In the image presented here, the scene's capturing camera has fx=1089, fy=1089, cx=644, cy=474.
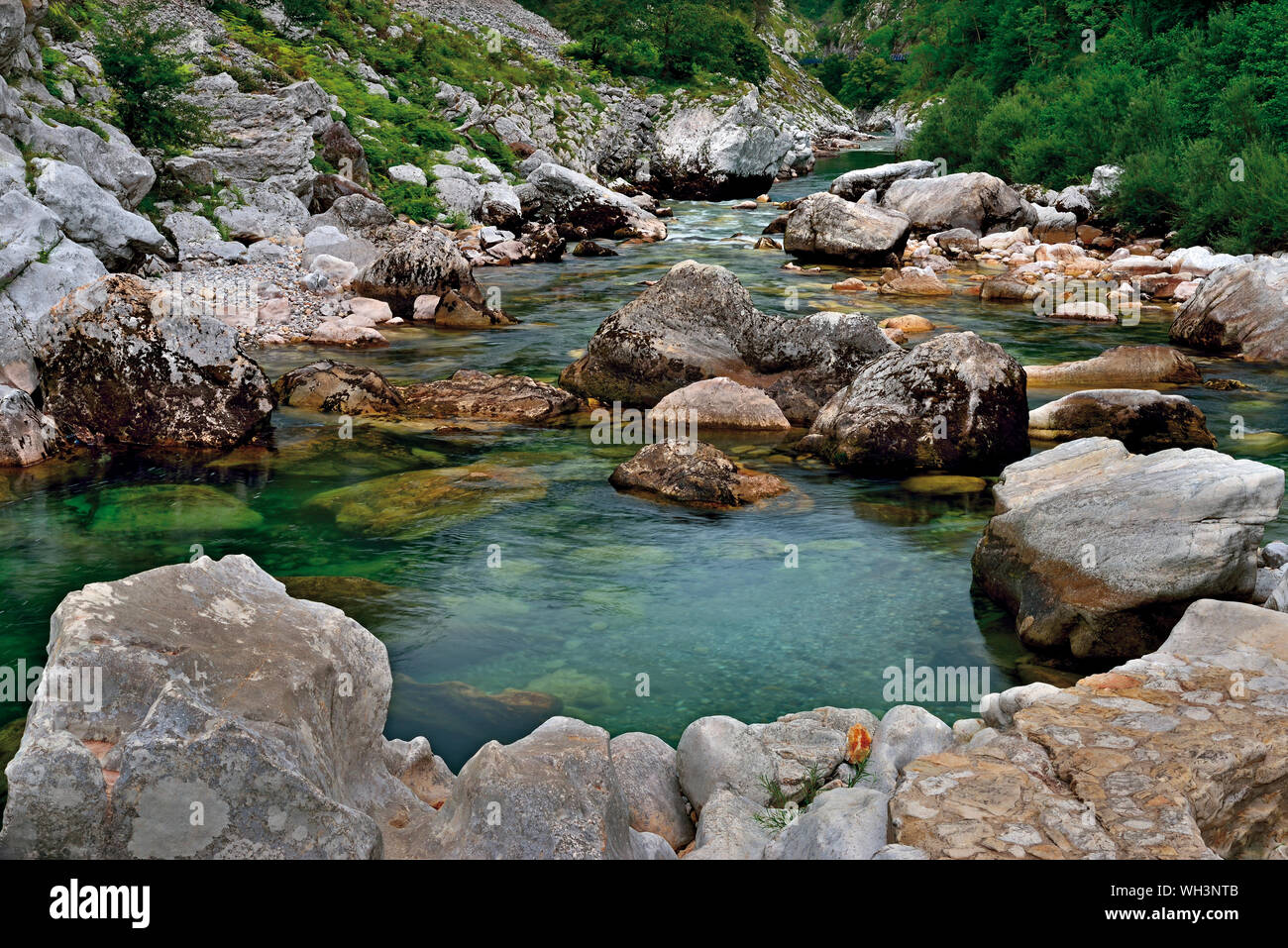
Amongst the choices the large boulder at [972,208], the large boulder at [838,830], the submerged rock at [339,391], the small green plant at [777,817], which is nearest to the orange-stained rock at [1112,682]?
the large boulder at [838,830]

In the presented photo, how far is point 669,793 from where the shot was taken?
18.1 feet

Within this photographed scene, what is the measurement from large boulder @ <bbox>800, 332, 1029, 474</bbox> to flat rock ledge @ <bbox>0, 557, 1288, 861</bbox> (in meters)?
5.24

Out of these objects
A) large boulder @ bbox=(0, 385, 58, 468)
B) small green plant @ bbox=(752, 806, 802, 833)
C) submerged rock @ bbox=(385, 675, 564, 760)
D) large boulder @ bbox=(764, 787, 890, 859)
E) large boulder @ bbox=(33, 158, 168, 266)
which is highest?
large boulder @ bbox=(33, 158, 168, 266)

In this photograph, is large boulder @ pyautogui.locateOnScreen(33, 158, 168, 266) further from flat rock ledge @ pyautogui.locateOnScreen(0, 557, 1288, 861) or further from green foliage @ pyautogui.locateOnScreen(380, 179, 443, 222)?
flat rock ledge @ pyautogui.locateOnScreen(0, 557, 1288, 861)

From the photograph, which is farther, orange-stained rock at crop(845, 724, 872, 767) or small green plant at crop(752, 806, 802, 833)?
orange-stained rock at crop(845, 724, 872, 767)

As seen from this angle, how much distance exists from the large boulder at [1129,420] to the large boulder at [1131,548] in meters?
4.09

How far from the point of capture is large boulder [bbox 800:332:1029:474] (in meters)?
11.1

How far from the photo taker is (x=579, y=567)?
8938mm

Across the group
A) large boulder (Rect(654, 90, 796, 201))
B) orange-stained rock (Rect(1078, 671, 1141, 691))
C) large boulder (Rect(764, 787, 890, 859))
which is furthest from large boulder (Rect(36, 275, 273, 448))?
large boulder (Rect(654, 90, 796, 201))

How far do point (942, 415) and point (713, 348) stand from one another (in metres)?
3.77

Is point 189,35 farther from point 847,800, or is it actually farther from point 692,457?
point 847,800

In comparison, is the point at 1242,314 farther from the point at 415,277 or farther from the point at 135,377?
the point at 135,377

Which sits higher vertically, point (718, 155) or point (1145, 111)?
point (718, 155)
